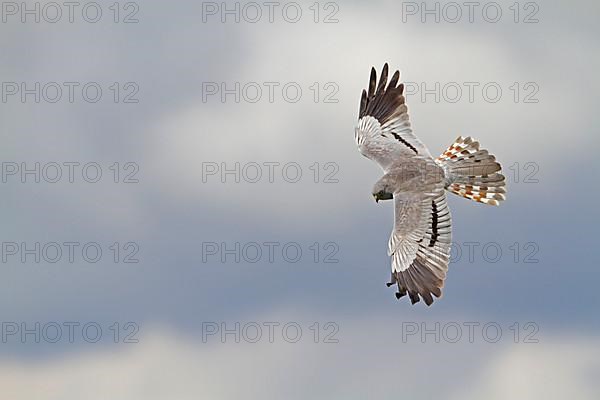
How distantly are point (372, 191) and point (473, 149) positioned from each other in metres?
2.81

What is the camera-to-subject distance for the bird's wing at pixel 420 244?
24.2 m

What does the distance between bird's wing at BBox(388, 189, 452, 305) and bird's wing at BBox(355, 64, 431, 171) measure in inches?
92.5

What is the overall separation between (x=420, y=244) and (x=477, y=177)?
300 centimetres

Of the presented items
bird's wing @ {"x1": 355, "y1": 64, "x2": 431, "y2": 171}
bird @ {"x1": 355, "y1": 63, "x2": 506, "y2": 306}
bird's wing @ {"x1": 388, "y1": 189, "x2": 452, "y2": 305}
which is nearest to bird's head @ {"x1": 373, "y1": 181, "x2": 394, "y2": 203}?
bird @ {"x1": 355, "y1": 63, "x2": 506, "y2": 306}

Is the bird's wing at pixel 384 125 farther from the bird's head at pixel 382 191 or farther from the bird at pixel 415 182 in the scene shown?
the bird's head at pixel 382 191

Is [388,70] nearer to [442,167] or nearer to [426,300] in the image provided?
[442,167]

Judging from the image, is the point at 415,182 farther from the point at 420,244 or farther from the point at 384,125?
the point at 384,125

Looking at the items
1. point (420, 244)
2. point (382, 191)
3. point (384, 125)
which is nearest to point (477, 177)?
point (382, 191)

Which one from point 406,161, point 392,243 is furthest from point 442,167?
point 392,243

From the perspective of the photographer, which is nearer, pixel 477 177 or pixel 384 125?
pixel 477 177

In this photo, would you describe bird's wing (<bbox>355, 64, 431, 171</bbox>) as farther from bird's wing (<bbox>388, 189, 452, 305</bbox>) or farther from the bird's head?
bird's wing (<bbox>388, 189, 452, 305</bbox>)

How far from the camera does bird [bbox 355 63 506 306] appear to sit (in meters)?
24.6

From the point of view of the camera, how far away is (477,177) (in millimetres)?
26891

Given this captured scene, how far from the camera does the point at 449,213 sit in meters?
25.3
